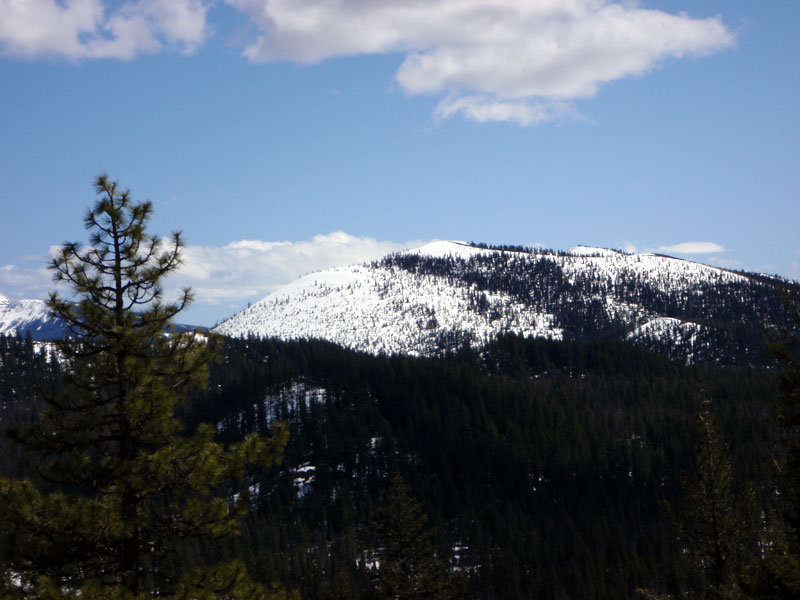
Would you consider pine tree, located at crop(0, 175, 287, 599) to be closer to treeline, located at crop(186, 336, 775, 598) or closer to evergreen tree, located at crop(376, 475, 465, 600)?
evergreen tree, located at crop(376, 475, 465, 600)

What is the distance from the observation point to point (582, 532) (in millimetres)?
152250

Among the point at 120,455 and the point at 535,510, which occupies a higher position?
the point at 120,455

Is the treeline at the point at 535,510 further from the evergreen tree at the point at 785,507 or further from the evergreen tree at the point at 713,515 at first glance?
the evergreen tree at the point at 785,507

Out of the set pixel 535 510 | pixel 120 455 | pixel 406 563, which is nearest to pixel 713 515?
pixel 406 563

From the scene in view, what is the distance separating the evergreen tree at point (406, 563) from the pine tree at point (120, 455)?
57.3 ft

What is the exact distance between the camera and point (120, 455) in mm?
15516

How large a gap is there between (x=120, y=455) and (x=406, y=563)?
67.1ft

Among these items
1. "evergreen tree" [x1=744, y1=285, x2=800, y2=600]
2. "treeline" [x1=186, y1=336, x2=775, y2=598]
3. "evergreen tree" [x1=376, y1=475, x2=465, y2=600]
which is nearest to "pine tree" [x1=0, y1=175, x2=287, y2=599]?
"evergreen tree" [x1=744, y1=285, x2=800, y2=600]

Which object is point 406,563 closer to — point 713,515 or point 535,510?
point 713,515

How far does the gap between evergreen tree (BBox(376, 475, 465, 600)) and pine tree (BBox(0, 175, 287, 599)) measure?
17460mm

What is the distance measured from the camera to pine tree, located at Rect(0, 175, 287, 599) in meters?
14.5

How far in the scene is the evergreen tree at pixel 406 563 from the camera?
31.9 m

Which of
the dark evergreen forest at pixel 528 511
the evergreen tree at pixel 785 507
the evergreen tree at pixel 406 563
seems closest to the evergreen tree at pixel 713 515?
the evergreen tree at pixel 785 507

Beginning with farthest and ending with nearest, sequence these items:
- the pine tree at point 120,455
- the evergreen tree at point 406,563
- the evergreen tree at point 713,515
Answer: the evergreen tree at point 406,563 < the evergreen tree at point 713,515 < the pine tree at point 120,455
